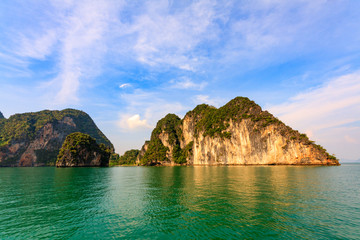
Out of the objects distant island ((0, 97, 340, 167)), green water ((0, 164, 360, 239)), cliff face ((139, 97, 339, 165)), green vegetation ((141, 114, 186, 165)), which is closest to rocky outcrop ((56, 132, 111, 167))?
distant island ((0, 97, 340, 167))

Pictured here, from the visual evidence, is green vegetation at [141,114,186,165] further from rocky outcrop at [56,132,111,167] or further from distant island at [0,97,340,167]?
rocky outcrop at [56,132,111,167]

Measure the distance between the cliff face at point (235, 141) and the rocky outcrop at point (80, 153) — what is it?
1710 inches

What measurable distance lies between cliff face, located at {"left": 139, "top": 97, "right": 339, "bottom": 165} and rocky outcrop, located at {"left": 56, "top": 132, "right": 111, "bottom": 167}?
4344 centimetres

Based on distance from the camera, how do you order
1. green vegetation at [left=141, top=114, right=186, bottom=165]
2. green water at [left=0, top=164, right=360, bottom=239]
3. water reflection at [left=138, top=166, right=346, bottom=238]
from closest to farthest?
green water at [left=0, top=164, right=360, bottom=239], water reflection at [left=138, top=166, right=346, bottom=238], green vegetation at [left=141, top=114, right=186, bottom=165]

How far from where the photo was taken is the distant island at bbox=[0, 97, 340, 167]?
9388 centimetres

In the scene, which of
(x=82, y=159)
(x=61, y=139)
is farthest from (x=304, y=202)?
(x=61, y=139)

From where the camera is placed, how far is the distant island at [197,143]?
3696 inches

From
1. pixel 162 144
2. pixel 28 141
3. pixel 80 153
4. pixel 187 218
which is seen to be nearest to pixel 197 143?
pixel 162 144

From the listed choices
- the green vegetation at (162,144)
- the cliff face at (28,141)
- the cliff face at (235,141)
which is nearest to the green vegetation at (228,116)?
the cliff face at (235,141)

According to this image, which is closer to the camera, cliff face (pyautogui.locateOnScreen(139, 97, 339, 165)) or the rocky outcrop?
cliff face (pyautogui.locateOnScreen(139, 97, 339, 165))

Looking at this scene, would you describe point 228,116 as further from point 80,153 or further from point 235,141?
point 80,153

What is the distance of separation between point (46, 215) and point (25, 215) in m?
1.75

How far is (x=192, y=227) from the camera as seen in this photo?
11594mm

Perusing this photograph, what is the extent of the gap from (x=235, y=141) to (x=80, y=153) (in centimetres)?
10711
